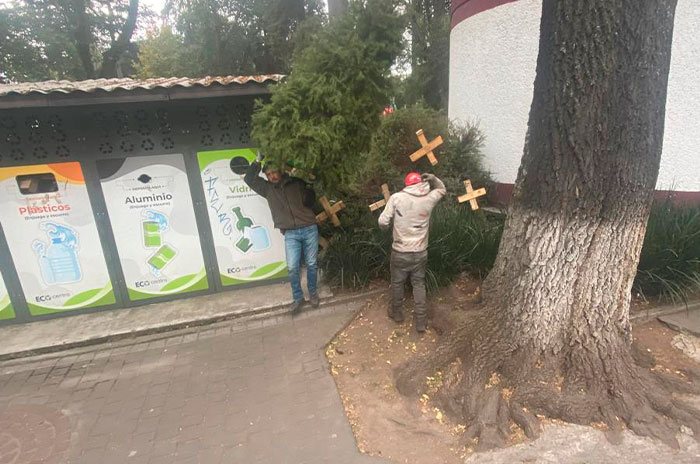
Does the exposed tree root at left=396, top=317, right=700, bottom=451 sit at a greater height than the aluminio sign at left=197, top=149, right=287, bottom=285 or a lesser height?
lesser

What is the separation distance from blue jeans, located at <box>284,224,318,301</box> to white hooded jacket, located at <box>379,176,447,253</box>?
40.6 inches

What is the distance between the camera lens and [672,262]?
13.4 feet

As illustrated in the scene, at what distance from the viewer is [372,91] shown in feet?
11.7

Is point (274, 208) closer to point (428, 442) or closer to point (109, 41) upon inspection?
point (428, 442)

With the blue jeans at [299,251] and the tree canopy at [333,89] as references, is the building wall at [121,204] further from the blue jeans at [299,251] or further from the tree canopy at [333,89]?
the tree canopy at [333,89]

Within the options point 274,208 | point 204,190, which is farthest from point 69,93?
point 274,208

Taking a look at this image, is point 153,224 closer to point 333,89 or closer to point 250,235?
point 250,235

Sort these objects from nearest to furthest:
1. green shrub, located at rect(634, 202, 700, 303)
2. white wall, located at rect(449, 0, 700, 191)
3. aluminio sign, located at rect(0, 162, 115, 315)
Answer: green shrub, located at rect(634, 202, 700, 303) < aluminio sign, located at rect(0, 162, 115, 315) < white wall, located at rect(449, 0, 700, 191)

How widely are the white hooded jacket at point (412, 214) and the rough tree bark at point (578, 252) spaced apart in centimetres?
85

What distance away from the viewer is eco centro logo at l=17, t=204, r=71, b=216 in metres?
4.37

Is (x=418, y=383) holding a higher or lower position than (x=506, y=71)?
lower

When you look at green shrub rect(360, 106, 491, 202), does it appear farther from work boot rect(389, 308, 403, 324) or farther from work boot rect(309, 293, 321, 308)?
work boot rect(389, 308, 403, 324)

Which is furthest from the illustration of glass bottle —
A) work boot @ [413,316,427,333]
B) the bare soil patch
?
work boot @ [413,316,427,333]

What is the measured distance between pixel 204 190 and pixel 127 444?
285 cm
